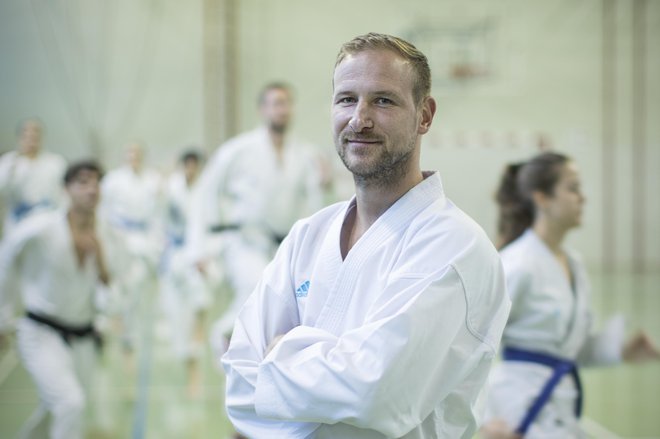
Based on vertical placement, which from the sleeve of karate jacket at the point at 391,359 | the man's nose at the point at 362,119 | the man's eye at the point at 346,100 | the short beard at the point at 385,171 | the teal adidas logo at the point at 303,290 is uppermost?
the man's eye at the point at 346,100

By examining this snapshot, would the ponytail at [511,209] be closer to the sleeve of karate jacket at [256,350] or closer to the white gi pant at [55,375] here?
the sleeve of karate jacket at [256,350]

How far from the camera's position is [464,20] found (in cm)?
1481

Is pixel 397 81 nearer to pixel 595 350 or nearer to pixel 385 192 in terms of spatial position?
pixel 385 192

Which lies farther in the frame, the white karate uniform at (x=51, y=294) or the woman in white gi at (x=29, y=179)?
the woman in white gi at (x=29, y=179)

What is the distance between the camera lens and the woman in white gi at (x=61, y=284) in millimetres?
4488

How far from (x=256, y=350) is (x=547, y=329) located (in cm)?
173

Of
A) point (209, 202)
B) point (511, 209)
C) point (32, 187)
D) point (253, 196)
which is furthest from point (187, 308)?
point (511, 209)

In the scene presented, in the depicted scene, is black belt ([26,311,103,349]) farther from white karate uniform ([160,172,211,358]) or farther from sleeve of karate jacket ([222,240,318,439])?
sleeve of karate jacket ([222,240,318,439])

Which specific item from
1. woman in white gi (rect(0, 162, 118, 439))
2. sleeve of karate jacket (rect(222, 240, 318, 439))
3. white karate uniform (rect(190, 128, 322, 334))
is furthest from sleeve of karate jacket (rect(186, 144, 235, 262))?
sleeve of karate jacket (rect(222, 240, 318, 439))

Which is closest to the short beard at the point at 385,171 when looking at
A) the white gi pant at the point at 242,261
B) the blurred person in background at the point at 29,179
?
the white gi pant at the point at 242,261

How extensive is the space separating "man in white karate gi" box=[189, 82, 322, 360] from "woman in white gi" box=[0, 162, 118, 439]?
4.19 feet

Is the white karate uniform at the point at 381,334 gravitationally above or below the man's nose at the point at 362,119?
below

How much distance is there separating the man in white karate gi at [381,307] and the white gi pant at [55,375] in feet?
8.26

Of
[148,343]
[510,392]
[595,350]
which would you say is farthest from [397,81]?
[148,343]
